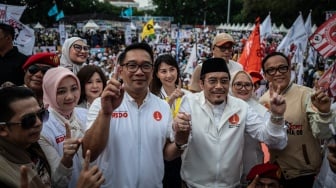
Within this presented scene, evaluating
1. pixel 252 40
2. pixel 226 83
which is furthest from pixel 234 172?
pixel 252 40

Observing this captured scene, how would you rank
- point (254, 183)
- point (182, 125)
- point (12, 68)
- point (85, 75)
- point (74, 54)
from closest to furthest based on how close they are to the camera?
1. point (182, 125)
2. point (254, 183)
3. point (85, 75)
4. point (12, 68)
5. point (74, 54)

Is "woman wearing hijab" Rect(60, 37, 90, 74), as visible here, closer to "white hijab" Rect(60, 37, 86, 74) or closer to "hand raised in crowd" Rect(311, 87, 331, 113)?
"white hijab" Rect(60, 37, 86, 74)

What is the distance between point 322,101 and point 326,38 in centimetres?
131

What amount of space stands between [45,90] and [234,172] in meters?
1.61

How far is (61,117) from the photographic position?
2895 millimetres

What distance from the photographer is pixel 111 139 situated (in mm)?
2697

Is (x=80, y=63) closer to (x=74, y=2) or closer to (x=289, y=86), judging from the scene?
(x=289, y=86)

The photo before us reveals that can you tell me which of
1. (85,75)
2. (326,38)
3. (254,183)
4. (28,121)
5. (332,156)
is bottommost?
(254,183)

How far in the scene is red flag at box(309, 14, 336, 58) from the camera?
12.8 ft

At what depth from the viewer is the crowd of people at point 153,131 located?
7.82 feet

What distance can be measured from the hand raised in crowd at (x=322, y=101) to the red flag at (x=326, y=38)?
3.81 ft

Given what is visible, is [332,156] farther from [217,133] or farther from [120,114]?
[120,114]

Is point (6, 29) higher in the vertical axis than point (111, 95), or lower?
higher

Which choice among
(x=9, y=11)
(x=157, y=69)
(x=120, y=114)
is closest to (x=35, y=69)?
(x=120, y=114)
